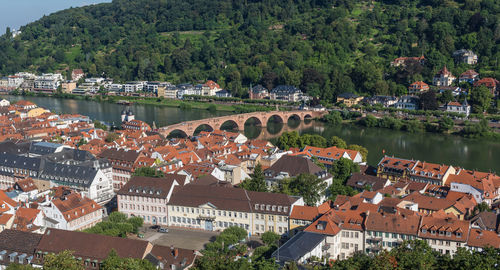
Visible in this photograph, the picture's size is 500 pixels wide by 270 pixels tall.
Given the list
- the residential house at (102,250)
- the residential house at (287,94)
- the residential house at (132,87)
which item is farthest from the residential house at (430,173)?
the residential house at (132,87)

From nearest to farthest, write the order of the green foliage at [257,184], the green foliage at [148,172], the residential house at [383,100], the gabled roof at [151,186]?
the gabled roof at [151,186] < the green foliage at [257,184] < the green foliage at [148,172] < the residential house at [383,100]

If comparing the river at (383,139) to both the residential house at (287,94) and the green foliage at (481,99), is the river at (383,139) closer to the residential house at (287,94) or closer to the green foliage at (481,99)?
the green foliage at (481,99)

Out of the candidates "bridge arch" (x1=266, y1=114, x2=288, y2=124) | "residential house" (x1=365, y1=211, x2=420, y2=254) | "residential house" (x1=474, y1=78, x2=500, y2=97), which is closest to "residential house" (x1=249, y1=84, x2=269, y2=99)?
"bridge arch" (x1=266, y1=114, x2=288, y2=124)

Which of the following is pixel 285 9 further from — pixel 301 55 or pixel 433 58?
pixel 433 58

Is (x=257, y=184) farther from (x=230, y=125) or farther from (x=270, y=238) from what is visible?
(x=230, y=125)

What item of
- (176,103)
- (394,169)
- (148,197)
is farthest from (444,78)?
(148,197)

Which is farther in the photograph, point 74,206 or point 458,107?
point 458,107
